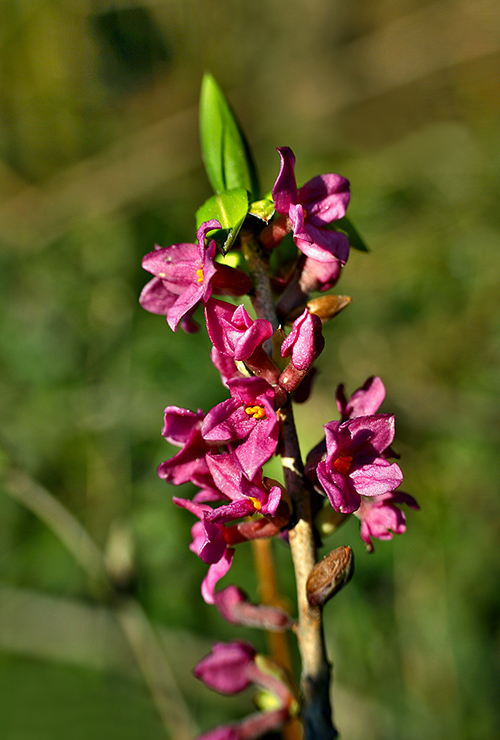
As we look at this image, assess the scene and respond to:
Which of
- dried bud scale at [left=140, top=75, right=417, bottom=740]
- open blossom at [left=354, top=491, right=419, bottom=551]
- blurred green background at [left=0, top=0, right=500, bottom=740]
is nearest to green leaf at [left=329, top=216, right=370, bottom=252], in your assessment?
dried bud scale at [left=140, top=75, right=417, bottom=740]

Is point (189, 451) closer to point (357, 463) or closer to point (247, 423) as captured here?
point (247, 423)

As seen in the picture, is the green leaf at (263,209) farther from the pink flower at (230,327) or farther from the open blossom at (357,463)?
the open blossom at (357,463)

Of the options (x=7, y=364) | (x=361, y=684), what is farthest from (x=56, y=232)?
(x=361, y=684)

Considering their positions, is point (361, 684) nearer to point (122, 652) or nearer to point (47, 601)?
point (122, 652)

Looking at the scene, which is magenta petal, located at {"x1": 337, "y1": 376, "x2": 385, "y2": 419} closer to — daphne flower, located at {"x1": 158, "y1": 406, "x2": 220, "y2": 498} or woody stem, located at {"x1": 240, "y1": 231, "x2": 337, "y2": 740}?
woody stem, located at {"x1": 240, "y1": 231, "x2": 337, "y2": 740}

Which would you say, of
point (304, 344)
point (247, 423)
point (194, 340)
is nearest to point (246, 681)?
point (247, 423)

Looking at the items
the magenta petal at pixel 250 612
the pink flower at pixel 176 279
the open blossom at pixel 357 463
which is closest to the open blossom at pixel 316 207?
the pink flower at pixel 176 279

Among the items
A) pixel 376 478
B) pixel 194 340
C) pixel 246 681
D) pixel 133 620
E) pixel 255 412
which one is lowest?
pixel 194 340
